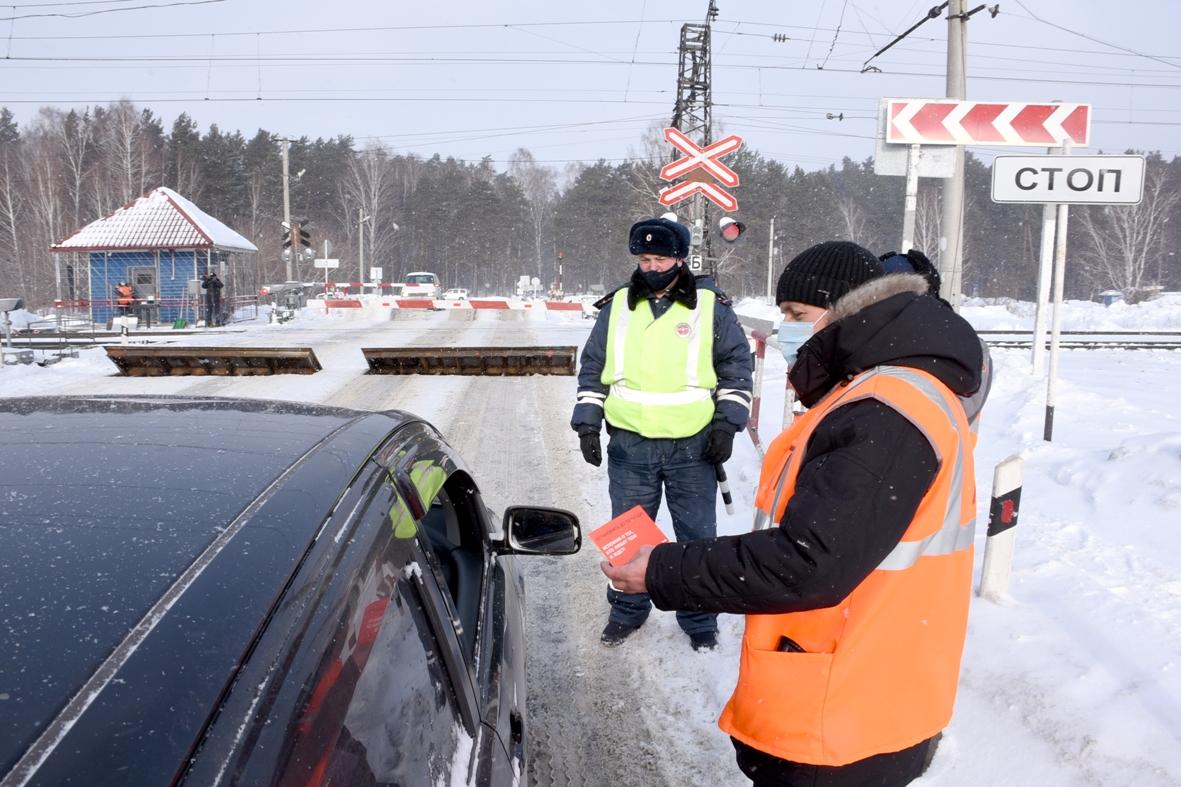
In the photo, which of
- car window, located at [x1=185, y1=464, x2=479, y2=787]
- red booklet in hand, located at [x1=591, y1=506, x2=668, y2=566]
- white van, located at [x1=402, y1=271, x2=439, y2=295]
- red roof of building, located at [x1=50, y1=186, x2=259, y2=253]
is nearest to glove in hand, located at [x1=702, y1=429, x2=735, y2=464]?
red booklet in hand, located at [x1=591, y1=506, x2=668, y2=566]

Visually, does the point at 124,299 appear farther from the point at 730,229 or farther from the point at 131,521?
the point at 131,521

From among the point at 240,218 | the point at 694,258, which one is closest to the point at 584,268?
the point at 240,218

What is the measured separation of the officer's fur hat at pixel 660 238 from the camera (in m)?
3.98

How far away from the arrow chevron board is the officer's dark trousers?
451 cm

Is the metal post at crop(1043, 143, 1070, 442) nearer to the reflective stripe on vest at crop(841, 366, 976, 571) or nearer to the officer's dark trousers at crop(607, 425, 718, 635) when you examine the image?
the officer's dark trousers at crop(607, 425, 718, 635)

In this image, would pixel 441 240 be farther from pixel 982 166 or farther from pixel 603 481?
pixel 603 481

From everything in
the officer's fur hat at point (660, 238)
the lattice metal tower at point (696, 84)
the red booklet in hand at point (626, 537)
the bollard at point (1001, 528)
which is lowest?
the bollard at point (1001, 528)

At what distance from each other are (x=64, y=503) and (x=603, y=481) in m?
5.83

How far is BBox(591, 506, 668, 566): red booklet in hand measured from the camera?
6.44ft

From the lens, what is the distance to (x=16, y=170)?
5309 centimetres

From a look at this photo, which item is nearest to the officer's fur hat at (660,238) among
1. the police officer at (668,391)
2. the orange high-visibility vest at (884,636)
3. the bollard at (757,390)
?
the police officer at (668,391)

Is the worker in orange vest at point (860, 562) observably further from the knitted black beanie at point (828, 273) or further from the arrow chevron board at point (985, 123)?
the arrow chevron board at point (985, 123)

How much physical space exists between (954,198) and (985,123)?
12.5 ft

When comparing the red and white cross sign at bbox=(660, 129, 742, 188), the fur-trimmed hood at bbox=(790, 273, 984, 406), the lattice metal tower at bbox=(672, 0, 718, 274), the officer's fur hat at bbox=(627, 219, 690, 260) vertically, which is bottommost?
the fur-trimmed hood at bbox=(790, 273, 984, 406)
